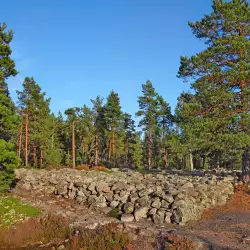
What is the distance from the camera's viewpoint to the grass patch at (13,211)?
13.0 metres

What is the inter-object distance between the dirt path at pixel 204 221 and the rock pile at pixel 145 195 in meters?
0.53

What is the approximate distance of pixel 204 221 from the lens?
13547 mm

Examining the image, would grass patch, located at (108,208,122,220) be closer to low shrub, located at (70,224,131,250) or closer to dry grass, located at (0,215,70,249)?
dry grass, located at (0,215,70,249)

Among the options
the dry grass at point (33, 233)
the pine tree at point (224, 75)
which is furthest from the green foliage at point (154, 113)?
the dry grass at point (33, 233)

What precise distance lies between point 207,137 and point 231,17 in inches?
336

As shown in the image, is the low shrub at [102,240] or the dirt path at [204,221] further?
the dirt path at [204,221]

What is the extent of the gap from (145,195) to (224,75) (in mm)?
10207

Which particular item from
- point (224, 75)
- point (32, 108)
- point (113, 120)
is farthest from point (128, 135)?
point (224, 75)

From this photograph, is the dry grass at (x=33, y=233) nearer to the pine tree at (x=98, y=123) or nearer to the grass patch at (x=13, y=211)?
the grass patch at (x=13, y=211)

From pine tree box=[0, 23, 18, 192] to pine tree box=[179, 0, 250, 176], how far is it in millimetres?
12132

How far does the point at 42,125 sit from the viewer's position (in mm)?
43750

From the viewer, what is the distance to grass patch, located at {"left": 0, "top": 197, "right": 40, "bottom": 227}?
12961mm

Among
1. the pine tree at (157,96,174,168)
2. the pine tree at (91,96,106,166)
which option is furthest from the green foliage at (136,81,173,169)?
the pine tree at (91,96,106,166)

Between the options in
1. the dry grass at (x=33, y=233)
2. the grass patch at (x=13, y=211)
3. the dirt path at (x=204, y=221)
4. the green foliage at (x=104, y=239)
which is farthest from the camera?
the grass patch at (x=13, y=211)
